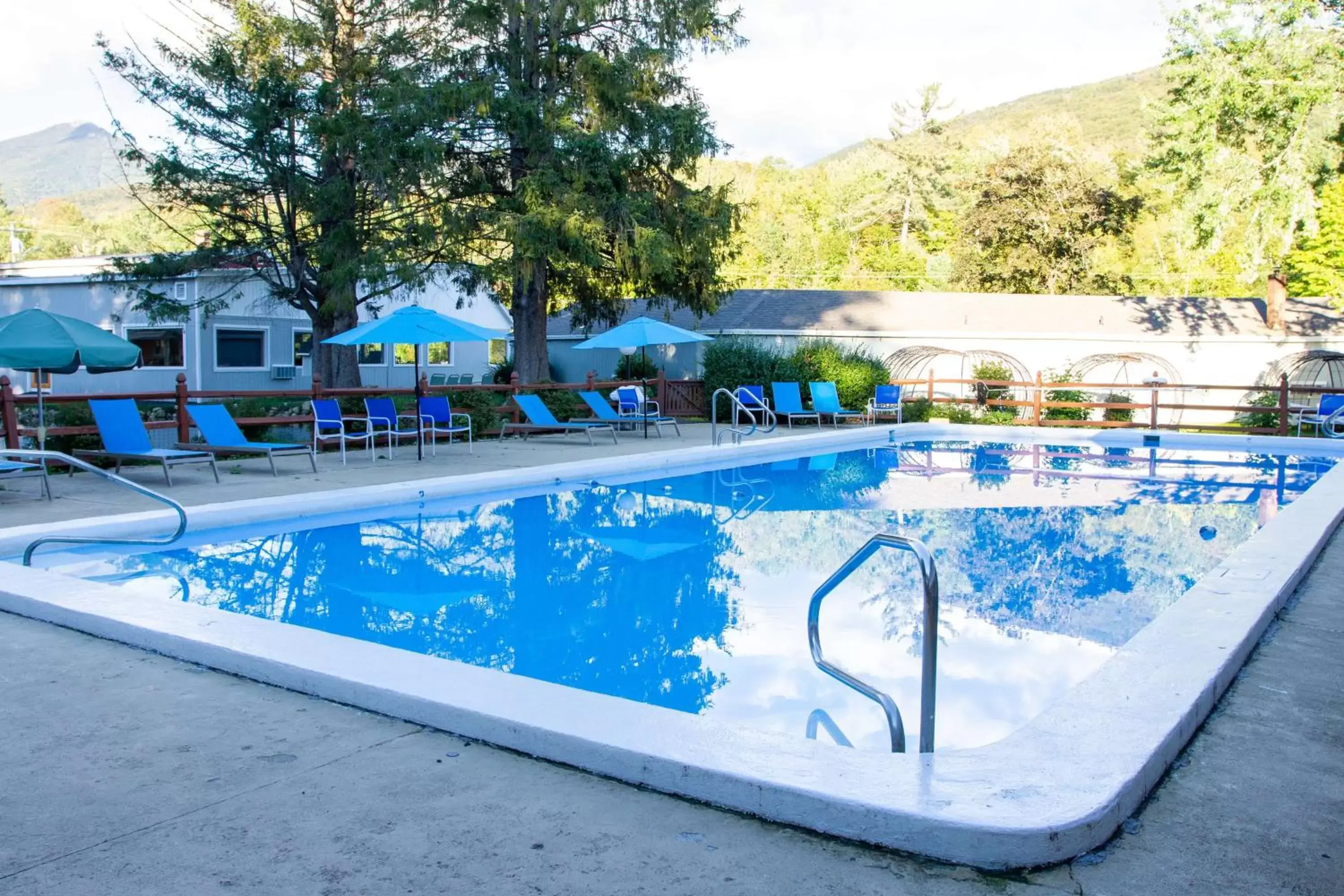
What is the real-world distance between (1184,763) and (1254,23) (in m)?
25.1

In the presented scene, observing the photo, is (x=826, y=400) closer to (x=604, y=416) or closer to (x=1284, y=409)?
(x=604, y=416)

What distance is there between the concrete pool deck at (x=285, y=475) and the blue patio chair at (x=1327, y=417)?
1038 cm

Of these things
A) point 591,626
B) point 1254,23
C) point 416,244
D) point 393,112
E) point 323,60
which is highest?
point 1254,23

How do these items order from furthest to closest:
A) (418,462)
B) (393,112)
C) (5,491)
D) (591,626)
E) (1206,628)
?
1. (393,112)
2. (418,462)
3. (5,491)
4. (591,626)
5. (1206,628)

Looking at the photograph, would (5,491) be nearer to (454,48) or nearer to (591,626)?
(591,626)

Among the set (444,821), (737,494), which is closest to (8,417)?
(737,494)

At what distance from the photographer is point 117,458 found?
11.6 m

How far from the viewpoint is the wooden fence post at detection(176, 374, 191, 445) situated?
12945 mm

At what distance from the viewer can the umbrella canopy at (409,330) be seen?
13.3m

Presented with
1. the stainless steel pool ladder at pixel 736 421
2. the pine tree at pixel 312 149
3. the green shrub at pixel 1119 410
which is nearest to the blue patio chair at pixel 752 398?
the stainless steel pool ladder at pixel 736 421

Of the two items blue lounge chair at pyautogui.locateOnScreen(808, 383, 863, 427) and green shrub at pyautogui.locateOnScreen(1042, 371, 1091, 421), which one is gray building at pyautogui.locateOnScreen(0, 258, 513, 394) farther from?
green shrub at pyautogui.locateOnScreen(1042, 371, 1091, 421)

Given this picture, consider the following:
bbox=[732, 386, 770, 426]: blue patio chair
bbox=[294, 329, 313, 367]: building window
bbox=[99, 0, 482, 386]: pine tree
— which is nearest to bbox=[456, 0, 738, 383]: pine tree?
bbox=[99, 0, 482, 386]: pine tree

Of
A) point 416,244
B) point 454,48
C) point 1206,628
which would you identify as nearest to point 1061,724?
point 1206,628

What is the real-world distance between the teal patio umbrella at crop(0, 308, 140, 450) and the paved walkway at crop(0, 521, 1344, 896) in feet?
A: 22.2
